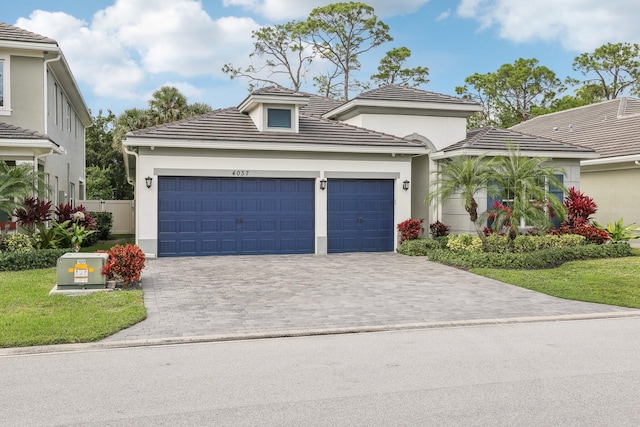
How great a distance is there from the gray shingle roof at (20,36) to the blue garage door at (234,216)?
202 inches

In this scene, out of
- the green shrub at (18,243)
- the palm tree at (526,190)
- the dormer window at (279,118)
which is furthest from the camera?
the dormer window at (279,118)

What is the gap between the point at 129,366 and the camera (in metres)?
6.44

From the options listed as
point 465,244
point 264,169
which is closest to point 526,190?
point 465,244

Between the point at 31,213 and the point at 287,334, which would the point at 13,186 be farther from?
the point at 287,334

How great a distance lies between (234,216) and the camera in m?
17.5

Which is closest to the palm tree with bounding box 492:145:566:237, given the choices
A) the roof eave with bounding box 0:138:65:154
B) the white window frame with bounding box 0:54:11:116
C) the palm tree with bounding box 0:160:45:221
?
the palm tree with bounding box 0:160:45:221

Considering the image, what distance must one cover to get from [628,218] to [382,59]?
26155 millimetres

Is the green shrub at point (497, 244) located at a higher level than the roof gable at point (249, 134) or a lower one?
lower

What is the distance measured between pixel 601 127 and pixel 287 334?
2187 cm

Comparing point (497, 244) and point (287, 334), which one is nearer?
point (287, 334)

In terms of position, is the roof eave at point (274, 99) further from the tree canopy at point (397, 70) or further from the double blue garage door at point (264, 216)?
the tree canopy at point (397, 70)

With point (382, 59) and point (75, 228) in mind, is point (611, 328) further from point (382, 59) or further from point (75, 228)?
point (382, 59)

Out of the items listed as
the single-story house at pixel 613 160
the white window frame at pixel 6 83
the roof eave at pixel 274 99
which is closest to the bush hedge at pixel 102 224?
the white window frame at pixel 6 83

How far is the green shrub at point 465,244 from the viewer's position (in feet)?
54.1
